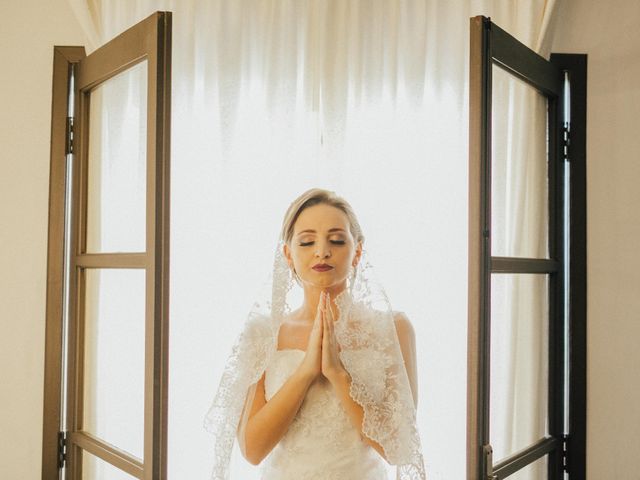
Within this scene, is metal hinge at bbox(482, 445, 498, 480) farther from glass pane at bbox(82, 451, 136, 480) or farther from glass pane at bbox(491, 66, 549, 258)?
glass pane at bbox(82, 451, 136, 480)

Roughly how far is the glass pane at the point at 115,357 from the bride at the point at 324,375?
35cm

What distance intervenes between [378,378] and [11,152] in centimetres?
176

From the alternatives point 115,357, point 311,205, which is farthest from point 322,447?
point 115,357

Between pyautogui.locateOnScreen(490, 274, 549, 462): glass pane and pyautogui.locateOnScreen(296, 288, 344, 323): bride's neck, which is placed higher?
pyautogui.locateOnScreen(296, 288, 344, 323): bride's neck

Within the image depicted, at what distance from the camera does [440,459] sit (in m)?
2.40

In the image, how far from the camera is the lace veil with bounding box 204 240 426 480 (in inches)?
65.6

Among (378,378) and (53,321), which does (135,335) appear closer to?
(53,321)

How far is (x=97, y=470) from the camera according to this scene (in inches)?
84.7

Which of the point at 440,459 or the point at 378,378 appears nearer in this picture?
the point at 378,378

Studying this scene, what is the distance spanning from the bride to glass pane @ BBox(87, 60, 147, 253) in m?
0.52

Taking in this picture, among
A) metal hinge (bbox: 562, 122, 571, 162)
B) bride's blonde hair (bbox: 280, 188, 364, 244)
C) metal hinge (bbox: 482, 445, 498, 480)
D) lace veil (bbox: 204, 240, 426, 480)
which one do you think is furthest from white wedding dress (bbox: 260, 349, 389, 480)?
metal hinge (bbox: 562, 122, 571, 162)

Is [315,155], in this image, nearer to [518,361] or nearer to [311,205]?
[311,205]
